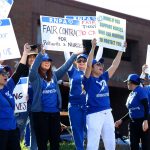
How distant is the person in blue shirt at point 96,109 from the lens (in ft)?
21.0

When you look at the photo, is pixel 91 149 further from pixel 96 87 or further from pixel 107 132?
pixel 96 87

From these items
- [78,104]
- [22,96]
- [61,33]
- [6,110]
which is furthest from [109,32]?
[6,110]

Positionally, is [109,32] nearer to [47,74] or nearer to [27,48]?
[47,74]

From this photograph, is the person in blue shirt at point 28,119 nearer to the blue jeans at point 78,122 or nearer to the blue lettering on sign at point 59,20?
the blue jeans at point 78,122

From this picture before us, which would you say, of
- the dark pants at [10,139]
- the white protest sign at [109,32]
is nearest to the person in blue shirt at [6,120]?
the dark pants at [10,139]

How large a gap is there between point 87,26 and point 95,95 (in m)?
1.72

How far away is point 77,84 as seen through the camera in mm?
7062

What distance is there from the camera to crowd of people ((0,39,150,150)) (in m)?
5.71

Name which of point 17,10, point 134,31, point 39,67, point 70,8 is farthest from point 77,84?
point 134,31

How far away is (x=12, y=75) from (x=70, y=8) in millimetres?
14956

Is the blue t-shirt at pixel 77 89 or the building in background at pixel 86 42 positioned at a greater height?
the building in background at pixel 86 42

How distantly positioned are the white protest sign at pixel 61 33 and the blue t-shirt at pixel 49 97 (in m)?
0.88

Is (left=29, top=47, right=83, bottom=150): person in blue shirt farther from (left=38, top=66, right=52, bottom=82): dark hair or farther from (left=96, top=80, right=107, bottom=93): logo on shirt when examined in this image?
(left=96, top=80, right=107, bottom=93): logo on shirt

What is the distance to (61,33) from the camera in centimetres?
745
